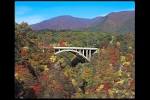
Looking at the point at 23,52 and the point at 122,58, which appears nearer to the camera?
the point at 23,52

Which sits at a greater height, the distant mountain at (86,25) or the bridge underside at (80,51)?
the distant mountain at (86,25)

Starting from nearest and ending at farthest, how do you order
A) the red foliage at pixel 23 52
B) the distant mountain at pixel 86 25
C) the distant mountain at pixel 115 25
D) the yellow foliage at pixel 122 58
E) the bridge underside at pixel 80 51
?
the red foliage at pixel 23 52 → the distant mountain at pixel 86 25 → the bridge underside at pixel 80 51 → the distant mountain at pixel 115 25 → the yellow foliage at pixel 122 58

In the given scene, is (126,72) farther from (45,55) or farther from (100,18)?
(45,55)

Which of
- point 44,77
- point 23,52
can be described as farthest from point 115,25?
point 23,52

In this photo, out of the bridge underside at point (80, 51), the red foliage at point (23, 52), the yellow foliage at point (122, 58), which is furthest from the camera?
the yellow foliage at point (122, 58)

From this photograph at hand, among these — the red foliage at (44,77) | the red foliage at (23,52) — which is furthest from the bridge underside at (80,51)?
the red foliage at (23,52)

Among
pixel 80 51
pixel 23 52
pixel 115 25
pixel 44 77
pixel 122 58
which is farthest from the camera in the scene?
pixel 115 25

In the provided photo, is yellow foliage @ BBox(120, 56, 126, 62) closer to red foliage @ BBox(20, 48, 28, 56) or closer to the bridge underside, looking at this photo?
the bridge underside

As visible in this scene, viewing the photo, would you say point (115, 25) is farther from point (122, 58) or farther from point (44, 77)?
point (44, 77)

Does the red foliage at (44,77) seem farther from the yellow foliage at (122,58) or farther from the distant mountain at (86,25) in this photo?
the yellow foliage at (122,58)

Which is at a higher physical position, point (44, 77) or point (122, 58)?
point (122, 58)

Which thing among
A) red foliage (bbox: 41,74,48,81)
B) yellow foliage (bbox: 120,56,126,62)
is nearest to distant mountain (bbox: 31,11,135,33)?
yellow foliage (bbox: 120,56,126,62)
